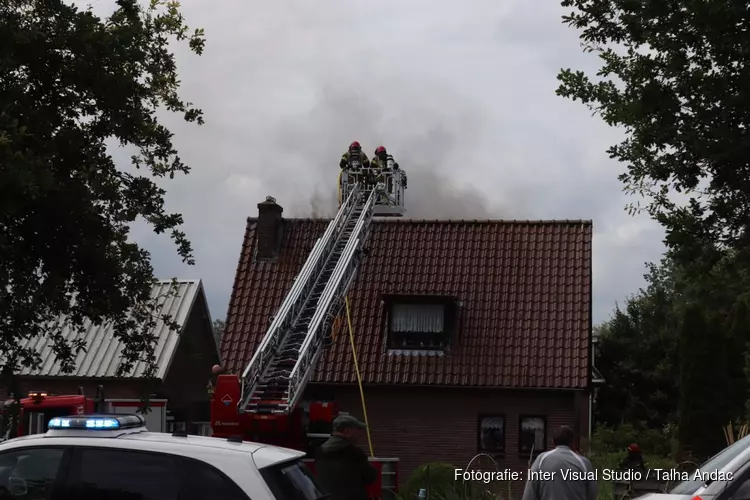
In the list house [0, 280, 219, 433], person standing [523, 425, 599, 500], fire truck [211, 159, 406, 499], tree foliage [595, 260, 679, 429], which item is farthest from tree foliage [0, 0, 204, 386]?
tree foliage [595, 260, 679, 429]

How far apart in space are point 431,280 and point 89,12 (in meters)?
14.5

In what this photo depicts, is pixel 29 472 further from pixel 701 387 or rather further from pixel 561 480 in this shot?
pixel 701 387

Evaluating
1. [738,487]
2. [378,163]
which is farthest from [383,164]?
[738,487]

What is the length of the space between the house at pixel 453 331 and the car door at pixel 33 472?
16023 mm

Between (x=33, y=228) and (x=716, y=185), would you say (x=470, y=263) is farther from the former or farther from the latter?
(x=33, y=228)

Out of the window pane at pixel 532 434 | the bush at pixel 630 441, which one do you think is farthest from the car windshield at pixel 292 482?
the window pane at pixel 532 434

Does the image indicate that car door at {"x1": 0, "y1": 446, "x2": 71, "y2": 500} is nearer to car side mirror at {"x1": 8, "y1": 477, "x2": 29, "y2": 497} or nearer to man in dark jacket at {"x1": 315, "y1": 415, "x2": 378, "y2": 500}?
car side mirror at {"x1": 8, "y1": 477, "x2": 29, "y2": 497}

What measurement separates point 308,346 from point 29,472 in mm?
11276

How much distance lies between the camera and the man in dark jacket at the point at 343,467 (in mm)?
8141

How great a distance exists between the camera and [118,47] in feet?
36.9

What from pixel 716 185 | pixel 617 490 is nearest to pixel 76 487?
pixel 617 490

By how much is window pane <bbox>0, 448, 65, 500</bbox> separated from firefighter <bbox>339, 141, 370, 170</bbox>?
679 inches

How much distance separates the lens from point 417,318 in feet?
78.0

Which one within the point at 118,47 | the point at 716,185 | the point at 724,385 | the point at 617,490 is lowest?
the point at 617,490
